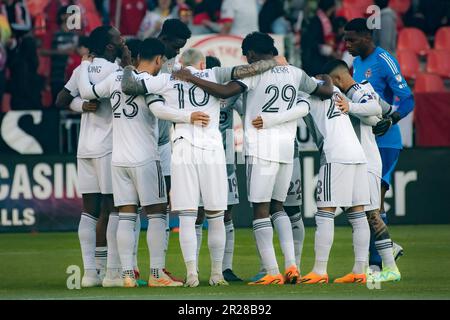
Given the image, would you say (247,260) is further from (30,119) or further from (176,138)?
(30,119)

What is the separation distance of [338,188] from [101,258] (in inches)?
93.4

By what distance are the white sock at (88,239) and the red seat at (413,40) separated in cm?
1107

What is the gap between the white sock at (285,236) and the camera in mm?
11617

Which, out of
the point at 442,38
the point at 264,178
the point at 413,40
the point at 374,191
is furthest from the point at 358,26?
the point at 442,38

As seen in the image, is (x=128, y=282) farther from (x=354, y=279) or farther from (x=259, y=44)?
(x=259, y=44)

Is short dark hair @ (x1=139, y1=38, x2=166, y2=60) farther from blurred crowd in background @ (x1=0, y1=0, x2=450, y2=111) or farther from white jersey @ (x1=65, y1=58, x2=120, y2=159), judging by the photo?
blurred crowd in background @ (x1=0, y1=0, x2=450, y2=111)

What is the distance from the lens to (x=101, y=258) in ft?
40.2

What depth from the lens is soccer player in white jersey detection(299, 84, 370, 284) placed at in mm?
11703

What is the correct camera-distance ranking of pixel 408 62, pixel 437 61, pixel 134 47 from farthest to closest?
pixel 408 62
pixel 437 61
pixel 134 47

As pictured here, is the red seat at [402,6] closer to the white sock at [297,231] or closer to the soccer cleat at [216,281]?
the white sock at [297,231]

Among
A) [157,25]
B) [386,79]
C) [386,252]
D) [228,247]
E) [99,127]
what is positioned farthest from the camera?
[157,25]

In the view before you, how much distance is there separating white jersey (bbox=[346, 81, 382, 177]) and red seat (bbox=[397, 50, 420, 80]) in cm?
938

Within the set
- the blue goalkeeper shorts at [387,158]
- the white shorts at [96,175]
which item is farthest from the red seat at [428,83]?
the white shorts at [96,175]

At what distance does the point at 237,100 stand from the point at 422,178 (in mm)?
6395
